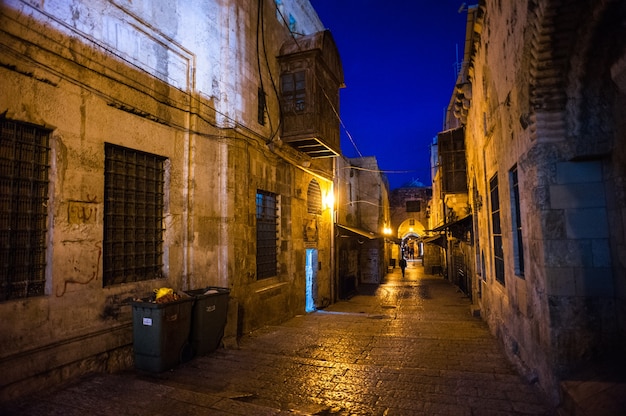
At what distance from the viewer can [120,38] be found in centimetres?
605

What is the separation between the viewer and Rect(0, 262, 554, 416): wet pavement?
4297 millimetres

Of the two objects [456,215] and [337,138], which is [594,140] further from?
[456,215]

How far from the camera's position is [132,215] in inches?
248

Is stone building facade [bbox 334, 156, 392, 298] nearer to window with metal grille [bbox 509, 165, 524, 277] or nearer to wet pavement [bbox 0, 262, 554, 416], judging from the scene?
wet pavement [bbox 0, 262, 554, 416]

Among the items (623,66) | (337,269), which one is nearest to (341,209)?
(337,269)

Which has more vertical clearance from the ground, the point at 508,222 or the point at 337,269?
the point at 508,222

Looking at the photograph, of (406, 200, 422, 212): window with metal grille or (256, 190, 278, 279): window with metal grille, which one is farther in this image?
(406, 200, 422, 212): window with metal grille

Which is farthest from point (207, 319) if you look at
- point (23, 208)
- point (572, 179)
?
point (572, 179)

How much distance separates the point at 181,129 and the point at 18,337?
4419 millimetres

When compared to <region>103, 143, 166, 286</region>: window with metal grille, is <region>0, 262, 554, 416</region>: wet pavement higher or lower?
lower

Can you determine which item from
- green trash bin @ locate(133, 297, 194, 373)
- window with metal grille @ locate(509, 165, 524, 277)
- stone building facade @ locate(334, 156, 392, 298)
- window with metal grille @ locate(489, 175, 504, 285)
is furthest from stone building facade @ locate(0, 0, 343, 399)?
stone building facade @ locate(334, 156, 392, 298)

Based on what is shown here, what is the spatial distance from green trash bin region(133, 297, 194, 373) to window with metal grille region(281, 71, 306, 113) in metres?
6.64

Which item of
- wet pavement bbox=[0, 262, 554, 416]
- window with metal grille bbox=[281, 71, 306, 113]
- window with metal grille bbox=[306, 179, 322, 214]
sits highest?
window with metal grille bbox=[281, 71, 306, 113]

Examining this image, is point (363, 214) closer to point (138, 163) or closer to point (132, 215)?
point (138, 163)
